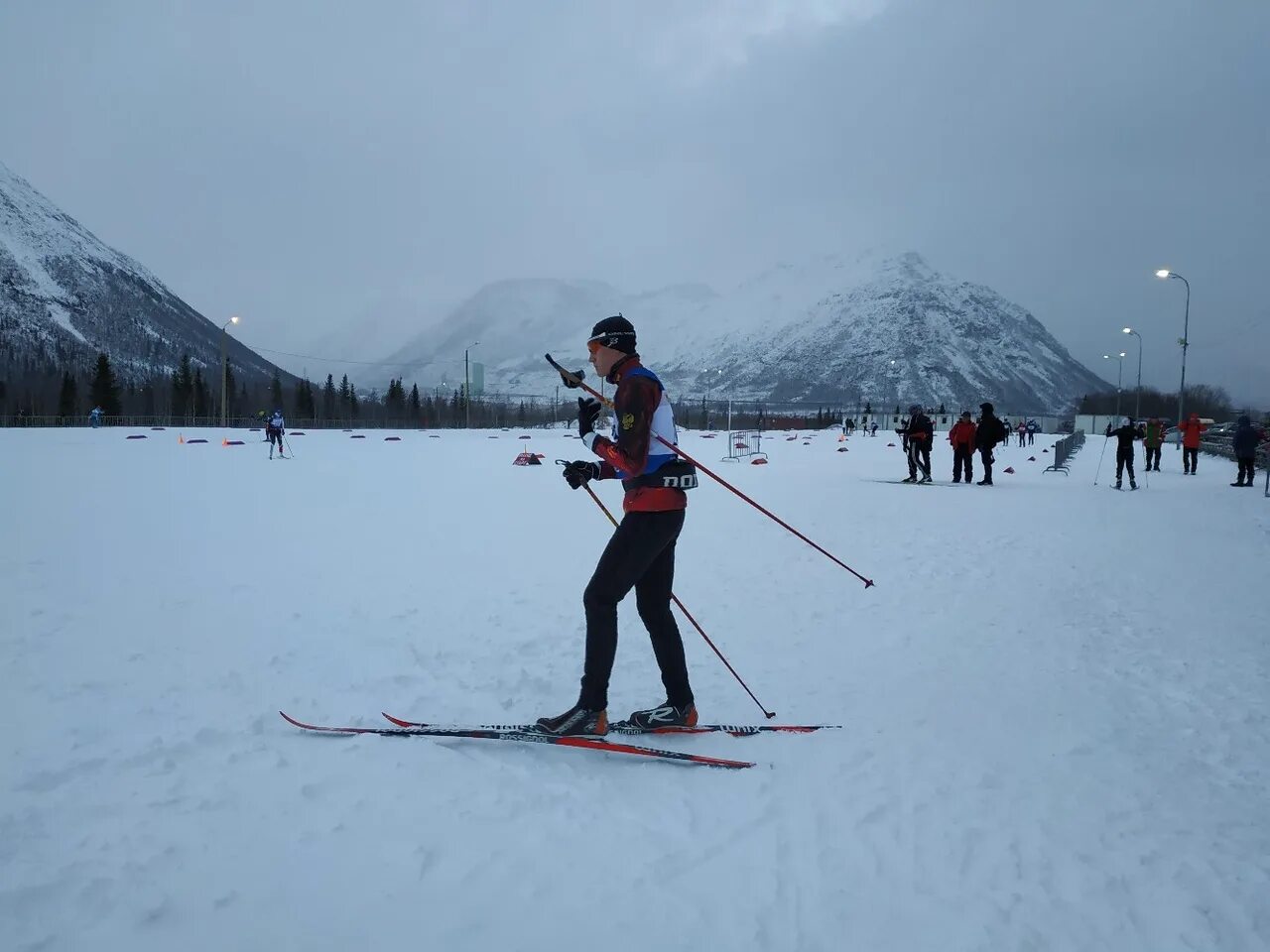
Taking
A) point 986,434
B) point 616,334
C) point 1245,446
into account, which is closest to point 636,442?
point 616,334

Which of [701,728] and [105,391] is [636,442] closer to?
[701,728]

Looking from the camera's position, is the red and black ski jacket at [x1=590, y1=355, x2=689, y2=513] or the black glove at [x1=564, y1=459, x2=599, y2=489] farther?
the black glove at [x1=564, y1=459, x2=599, y2=489]

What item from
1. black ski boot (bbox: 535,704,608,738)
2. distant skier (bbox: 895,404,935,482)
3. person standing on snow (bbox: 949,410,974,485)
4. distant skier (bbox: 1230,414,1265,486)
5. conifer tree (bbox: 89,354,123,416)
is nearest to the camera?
black ski boot (bbox: 535,704,608,738)

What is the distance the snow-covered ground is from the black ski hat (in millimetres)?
2173

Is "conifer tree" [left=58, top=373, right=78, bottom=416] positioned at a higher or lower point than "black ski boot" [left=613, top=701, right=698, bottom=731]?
higher

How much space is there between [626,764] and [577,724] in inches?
13.0

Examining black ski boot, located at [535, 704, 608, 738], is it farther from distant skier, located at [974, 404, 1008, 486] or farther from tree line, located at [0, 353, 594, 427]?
tree line, located at [0, 353, 594, 427]

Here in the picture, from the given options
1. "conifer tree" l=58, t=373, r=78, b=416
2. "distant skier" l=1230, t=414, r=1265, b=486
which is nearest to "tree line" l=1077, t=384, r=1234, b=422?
"distant skier" l=1230, t=414, r=1265, b=486

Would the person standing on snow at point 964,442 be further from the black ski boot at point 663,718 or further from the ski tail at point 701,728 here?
the black ski boot at point 663,718

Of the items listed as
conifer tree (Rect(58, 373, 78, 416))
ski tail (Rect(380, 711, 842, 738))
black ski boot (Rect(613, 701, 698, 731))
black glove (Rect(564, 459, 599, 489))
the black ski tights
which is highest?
conifer tree (Rect(58, 373, 78, 416))

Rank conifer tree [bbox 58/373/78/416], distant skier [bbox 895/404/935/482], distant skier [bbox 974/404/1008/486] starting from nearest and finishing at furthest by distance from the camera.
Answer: distant skier [bbox 974/404/1008/486], distant skier [bbox 895/404/935/482], conifer tree [bbox 58/373/78/416]

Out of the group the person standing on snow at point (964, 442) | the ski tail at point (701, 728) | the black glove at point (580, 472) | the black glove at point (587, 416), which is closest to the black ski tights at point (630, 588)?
the ski tail at point (701, 728)

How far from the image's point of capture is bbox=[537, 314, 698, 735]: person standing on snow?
12.7ft

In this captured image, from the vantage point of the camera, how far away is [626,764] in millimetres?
3826
